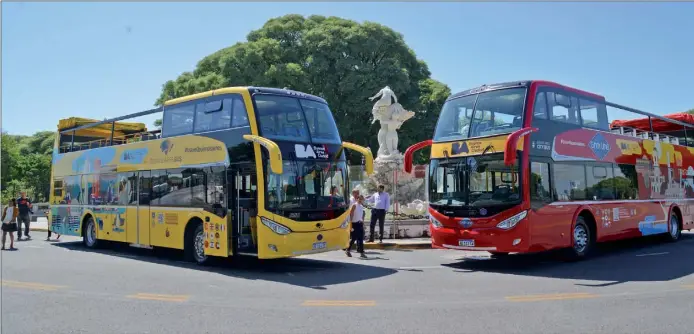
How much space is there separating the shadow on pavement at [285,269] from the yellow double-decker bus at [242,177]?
18.5 inches

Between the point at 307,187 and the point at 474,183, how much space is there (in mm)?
3626

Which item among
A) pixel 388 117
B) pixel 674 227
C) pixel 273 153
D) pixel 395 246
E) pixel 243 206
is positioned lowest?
pixel 395 246

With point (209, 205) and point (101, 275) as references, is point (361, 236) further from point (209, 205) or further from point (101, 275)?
point (101, 275)

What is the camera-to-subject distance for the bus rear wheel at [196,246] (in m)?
12.3

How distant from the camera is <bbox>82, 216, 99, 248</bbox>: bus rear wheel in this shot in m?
16.8

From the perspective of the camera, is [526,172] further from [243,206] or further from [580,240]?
[243,206]

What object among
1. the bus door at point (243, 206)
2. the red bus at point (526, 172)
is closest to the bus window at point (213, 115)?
the bus door at point (243, 206)

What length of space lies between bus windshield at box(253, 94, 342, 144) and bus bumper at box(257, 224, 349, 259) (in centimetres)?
198

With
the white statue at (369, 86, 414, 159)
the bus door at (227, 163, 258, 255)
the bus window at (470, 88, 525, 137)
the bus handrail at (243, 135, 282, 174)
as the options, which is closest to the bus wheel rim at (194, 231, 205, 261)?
the bus door at (227, 163, 258, 255)

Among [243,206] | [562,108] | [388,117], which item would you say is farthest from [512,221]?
[388,117]

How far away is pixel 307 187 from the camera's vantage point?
36.5 ft

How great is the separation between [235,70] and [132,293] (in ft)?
91.5

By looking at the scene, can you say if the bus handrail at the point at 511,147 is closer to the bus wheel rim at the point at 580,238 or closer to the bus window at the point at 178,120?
the bus wheel rim at the point at 580,238

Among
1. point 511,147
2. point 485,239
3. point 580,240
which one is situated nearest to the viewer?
point 511,147
